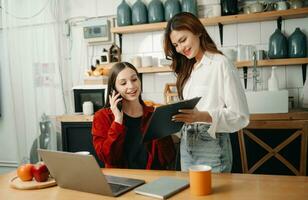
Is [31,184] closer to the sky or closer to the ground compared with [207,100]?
closer to the ground

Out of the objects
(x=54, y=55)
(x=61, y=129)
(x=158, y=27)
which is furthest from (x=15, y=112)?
(x=158, y=27)

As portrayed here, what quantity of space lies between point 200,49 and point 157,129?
50cm

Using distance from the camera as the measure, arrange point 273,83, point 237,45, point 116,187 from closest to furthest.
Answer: point 116,187 < point 273,83 < point 237,45

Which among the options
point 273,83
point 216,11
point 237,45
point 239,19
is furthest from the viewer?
point 237,45

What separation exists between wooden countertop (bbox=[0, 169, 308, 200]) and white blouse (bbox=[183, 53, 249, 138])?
268 mm

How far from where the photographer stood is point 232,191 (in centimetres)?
116

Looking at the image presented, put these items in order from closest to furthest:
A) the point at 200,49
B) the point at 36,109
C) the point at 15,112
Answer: the point at 200,49 → the point at 15,112 → the point at 36,109

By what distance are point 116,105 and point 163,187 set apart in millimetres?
656

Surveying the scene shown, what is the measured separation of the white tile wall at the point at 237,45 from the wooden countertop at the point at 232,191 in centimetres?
211

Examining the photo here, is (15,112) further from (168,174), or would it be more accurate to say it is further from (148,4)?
(168,174)

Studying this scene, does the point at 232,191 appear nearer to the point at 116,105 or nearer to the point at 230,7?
the point at 116,105

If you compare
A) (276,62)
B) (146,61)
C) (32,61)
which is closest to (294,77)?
(276,62)

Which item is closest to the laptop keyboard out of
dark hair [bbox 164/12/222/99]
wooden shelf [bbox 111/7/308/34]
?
dark hair [bbox 164/12/222/99]

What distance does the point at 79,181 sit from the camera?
48.5 inches
